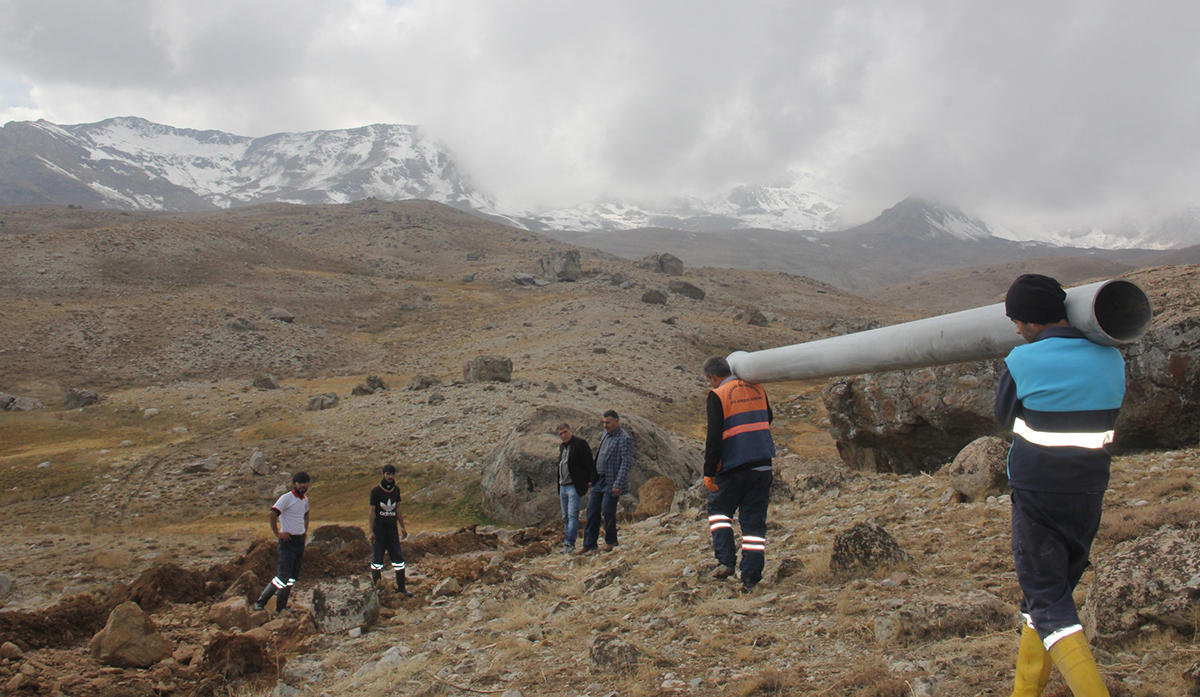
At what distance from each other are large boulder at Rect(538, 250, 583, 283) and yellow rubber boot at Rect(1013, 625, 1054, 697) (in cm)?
6589

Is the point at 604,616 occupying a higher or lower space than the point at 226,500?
higher

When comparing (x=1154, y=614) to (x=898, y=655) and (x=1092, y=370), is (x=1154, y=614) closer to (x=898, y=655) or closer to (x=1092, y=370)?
(x=898, y=655)

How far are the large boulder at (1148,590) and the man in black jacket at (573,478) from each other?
752cm

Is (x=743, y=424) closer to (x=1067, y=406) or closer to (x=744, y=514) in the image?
(x=744, y=514)

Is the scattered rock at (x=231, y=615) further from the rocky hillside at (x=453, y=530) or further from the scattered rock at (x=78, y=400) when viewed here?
the scattered rock at (x=78, y=400)

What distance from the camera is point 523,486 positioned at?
16.3m

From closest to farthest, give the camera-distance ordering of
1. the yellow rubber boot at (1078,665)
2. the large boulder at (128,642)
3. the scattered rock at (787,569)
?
the yellow rubber boot at (1078,665)
the scattered rock at (787,569)
the large boulder at (128,642)

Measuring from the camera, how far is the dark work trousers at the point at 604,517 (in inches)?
419

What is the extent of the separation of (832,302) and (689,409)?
55161 mm

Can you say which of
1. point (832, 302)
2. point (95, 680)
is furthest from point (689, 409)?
point (832, 302)

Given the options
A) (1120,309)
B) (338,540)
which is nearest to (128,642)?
(338,540)

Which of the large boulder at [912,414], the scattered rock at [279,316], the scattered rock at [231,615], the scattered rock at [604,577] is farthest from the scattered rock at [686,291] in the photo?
the scattered rock at [231,615]

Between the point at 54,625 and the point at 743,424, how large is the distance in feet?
26.5

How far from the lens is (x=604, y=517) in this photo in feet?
35.3
